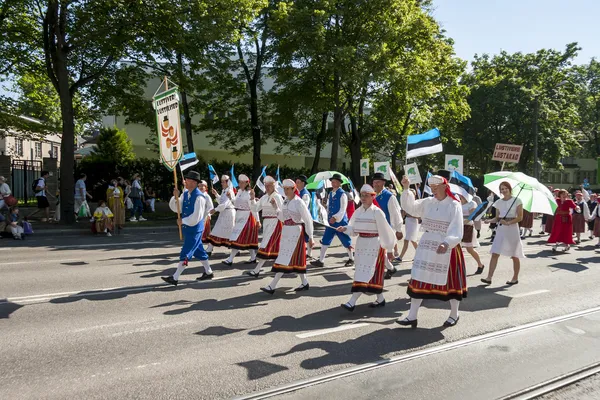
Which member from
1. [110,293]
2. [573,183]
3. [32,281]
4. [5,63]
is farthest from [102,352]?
[573,183]

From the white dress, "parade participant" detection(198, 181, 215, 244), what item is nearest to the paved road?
the white dress

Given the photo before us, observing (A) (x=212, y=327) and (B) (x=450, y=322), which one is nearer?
(A) (x=212, y=327)

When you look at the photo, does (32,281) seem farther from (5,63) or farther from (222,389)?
(5,63)

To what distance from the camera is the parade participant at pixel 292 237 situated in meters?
8.12

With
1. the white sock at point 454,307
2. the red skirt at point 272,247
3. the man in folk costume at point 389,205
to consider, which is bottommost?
the white sock at point 454,307

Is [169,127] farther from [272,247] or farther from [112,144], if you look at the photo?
[112,144]

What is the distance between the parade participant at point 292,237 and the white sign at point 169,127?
233 centimetres

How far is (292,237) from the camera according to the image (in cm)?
827

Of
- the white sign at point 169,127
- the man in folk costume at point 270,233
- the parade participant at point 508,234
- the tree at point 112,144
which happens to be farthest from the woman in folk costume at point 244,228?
the tree at point 112,144

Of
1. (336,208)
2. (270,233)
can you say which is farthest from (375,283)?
(336,208)

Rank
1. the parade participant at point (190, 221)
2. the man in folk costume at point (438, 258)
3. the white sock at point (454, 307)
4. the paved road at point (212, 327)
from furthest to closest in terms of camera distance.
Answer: the parade participant at point (190, 221)
the white sock at point (454, 307)
the man in folk costume at point (438, 258)
the paved road at point (212, 327)

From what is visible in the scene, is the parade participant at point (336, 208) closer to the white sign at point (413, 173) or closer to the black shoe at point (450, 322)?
the white sign at point (413, 173)

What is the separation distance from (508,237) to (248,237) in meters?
5.25

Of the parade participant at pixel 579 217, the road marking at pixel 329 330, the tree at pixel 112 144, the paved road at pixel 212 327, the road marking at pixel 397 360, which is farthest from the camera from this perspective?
the tree at pixel 112 144
